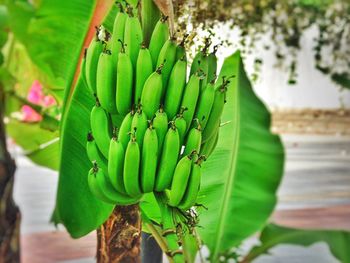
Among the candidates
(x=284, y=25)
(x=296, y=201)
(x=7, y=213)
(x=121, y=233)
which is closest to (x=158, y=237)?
(x=121, y=233)

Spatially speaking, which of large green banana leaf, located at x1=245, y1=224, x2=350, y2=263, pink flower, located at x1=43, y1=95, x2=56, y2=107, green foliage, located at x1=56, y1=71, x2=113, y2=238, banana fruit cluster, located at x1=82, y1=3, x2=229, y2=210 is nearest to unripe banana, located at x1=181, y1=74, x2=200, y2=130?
banana fruit cluster, located at x1=82, y1=3, x2=229, y2=210

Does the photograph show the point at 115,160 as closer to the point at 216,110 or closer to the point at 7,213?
the point at 216,110

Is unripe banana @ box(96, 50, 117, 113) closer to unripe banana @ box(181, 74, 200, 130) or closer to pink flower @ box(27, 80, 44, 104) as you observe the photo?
unripe banana @ box(181, 74, 200, 130)

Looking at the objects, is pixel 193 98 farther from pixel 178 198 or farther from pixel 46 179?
pixel 46 179

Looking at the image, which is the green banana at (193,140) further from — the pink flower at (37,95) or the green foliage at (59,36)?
the pink flower at (37,95)

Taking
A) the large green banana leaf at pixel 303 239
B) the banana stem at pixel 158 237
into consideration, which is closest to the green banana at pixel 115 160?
the banana stem at pixel 158 237
